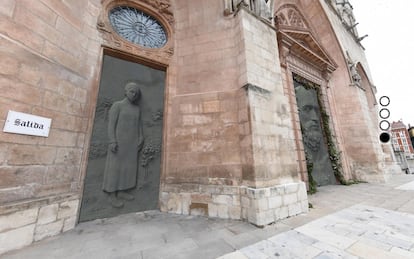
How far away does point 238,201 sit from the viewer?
10.7ft

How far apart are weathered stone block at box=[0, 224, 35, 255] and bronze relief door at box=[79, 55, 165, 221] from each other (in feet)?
2.54

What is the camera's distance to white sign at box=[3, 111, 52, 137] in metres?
2.28

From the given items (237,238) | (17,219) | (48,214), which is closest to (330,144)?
(237,238)

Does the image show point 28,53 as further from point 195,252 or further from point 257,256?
point 257,256

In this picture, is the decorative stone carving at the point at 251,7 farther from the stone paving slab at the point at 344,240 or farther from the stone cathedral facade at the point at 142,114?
the stone paving slab at the point at 344,240

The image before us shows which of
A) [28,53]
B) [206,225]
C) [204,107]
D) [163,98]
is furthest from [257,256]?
[28,53]

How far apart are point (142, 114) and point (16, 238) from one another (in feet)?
9.06

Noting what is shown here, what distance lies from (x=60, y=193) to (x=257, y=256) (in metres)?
3.25

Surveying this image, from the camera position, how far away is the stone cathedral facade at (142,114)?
7.97ft

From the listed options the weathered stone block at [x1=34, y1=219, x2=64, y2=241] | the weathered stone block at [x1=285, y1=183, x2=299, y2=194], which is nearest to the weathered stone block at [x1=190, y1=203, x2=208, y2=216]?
the weathered stone block at [x1=285, y1=183, x2=299, y2=194]

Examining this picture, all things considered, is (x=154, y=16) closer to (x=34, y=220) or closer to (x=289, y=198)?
(x=34, y=220)

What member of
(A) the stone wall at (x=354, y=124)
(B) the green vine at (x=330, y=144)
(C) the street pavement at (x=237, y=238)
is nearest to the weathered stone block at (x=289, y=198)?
(C) the street pavement at (x=237, y=238)

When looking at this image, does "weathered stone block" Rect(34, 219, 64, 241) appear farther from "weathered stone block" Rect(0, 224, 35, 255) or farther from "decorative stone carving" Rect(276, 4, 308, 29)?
"decorative stone carving" Rect(276, 4, 308, 29)

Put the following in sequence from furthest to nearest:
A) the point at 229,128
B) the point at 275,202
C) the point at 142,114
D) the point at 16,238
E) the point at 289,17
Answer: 1. the point at 289,17
2. the point at 142,114
3. the point at 229,128
4. the point at 275,202
5. the point at 16,238
